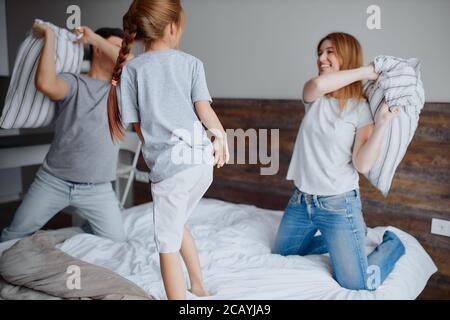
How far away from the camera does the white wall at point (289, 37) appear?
100 centimetres

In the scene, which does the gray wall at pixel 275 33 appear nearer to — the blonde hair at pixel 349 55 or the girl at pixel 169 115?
the blonde hair at pixel 349 55

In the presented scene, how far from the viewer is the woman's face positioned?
38.7 inches

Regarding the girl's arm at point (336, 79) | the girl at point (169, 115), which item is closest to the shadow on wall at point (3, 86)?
the girl at point (169, 115)

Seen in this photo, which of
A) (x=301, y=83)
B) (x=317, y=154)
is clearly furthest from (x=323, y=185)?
(x=301, y=83)

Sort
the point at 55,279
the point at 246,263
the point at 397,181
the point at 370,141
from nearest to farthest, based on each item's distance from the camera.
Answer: the point at 55,279 → the point at 370,141 → the point at 246,263 → the point at 397,181

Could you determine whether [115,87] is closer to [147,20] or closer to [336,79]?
[147,20]

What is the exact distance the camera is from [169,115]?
25.6 inches

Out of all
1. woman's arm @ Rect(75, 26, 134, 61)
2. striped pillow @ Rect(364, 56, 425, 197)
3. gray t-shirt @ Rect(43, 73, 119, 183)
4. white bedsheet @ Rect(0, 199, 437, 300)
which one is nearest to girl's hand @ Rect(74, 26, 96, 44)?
woman's arm @ Rect(75, 26, 134, 61)

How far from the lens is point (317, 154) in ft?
3.43

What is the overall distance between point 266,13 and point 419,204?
709mm

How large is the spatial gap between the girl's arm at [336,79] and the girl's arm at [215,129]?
37 cm

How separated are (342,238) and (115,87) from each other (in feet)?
2.10

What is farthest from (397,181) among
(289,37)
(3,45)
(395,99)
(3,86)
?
(3,86)
